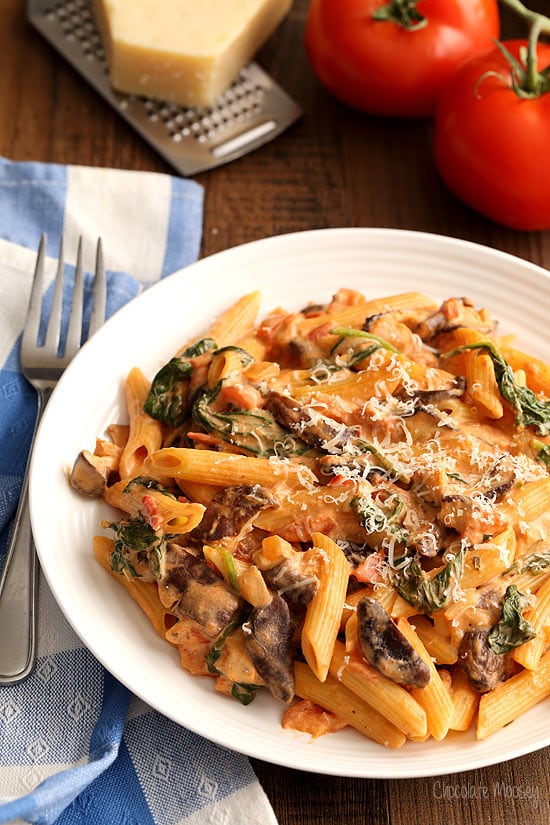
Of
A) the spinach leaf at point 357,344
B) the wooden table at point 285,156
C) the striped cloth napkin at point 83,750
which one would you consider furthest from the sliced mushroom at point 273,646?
the wooden table at point 285,156

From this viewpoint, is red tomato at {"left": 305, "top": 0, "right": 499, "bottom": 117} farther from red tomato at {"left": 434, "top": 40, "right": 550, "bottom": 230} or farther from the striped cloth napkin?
the striped cloth napkin

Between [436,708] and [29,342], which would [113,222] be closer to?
[29,342]

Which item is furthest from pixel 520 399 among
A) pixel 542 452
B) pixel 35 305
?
pixel 35 305

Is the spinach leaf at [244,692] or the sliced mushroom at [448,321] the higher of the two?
the sliced mushroom at [448,321]

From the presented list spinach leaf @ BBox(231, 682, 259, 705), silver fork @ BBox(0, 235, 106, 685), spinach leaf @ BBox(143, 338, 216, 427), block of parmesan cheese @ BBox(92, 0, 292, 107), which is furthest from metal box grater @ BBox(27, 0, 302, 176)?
spinach leaf @ BBox(231, 682, 259, 705)

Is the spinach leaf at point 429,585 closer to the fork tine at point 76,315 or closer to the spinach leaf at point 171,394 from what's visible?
the spinach leaf at point 171,394

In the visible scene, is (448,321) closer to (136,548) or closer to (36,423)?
(136,548)

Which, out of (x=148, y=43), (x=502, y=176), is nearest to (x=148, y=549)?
(x=502, y=176)

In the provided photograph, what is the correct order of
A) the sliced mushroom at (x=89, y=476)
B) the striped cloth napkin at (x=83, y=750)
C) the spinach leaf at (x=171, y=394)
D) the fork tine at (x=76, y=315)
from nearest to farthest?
the striped cloth napkin at (x=83, y=750) < the sliced mushroom at (x=89, y=476) < the spinach leaf at (x=171, y=394) < the fork tine at (x=76, y=315)
